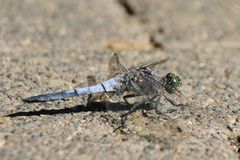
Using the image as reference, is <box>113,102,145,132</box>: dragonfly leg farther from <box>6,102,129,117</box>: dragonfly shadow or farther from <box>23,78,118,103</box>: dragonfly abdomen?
<box>23,78,118,103</box>: dragonfly abdomen

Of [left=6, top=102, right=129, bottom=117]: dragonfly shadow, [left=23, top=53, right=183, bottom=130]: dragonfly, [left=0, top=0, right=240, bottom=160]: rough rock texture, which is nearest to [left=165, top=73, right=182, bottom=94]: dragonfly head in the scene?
[left=23, top=53, right=183, bottom=130]: dragonfly

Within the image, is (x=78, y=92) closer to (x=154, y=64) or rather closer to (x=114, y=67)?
(x=114, y=67)

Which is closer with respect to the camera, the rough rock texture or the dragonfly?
the rough rock texture

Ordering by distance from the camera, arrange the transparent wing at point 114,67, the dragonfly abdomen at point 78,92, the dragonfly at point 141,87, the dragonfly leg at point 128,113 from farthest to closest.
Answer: the transparent wing at point 114,67, the dragonfly at point 141,87, the dragonfly abdomen at point 78,92, the dragonfly leg at point 128,113

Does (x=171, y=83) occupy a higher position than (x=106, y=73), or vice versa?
(x=106, y=73)

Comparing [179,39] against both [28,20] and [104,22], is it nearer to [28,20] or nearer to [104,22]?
[104,22]

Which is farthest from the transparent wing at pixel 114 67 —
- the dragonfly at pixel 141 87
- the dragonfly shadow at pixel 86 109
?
the dragonfly shadow at pixel 86 109

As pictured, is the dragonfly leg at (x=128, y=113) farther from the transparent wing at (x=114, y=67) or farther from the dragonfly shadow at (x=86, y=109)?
the transparent wing at (x=114, y=67)

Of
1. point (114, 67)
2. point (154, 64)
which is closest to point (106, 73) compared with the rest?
point (114, 67)

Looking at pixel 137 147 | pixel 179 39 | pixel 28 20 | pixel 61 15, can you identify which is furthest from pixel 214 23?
pixel 137 147
